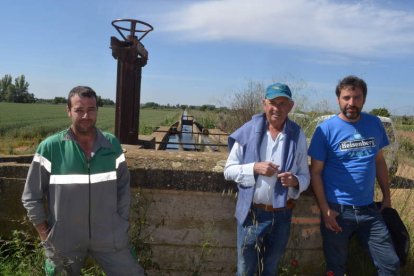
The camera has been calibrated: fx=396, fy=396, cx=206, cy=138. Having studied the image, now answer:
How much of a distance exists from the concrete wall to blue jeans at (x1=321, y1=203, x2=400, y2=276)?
403 mm

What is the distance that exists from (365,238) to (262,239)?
0.88 meters

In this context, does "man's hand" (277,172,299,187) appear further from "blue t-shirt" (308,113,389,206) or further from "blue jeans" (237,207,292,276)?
"blue t-shirt" (308,113,389,206)

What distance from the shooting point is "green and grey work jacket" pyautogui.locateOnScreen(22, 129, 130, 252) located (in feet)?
8.23

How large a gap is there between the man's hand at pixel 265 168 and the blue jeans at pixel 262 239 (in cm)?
32

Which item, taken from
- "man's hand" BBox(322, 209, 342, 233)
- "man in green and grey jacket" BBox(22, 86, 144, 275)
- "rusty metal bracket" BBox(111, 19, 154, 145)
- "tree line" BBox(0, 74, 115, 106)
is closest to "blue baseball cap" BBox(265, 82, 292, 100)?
"man's hand" BBox(322, 209, 342, 233)

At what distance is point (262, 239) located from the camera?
2883 mm

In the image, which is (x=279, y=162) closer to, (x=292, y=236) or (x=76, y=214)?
(x=292, y=236)

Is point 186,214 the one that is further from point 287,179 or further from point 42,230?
point 42,230

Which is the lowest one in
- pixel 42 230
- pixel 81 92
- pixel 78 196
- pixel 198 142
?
pixel 198 142

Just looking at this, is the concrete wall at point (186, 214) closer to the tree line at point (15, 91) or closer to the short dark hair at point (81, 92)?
the short dark hair at point (81, 92)

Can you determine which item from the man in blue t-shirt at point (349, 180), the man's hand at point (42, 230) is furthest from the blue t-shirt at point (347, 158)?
the man's hand at point (42, 230)

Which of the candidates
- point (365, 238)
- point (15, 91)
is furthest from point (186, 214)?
point (15, 91)

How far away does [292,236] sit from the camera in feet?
11.5

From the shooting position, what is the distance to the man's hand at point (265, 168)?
106 inches
